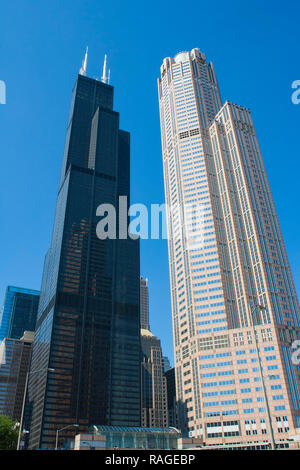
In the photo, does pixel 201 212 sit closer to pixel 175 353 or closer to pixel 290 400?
pixel 175 353

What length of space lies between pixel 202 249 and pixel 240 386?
61746mm

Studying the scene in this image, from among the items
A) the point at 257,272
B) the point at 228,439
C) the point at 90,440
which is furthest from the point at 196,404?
the point at 90,440

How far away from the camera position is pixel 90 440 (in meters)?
81.6

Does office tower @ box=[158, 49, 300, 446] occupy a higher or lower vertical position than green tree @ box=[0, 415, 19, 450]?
higher

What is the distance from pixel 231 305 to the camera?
16038 cm

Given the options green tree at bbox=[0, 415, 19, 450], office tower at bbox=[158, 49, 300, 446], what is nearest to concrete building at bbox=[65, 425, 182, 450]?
green tree at bbox=[0, 415, 19, 450]

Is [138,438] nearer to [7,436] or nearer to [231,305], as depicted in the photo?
[7,436]

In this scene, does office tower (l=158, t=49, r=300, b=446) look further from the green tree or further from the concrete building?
the green tree

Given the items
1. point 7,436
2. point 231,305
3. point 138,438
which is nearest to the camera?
point 7,436

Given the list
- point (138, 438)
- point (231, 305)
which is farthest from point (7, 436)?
point (231, 305)

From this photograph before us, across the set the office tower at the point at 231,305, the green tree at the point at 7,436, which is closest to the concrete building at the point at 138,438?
the green tree at the point at 7,436

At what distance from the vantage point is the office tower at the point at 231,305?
445 ft

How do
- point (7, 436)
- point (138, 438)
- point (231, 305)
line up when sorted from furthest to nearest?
point (231, 305)
point (138, 438)
point (7, 436)

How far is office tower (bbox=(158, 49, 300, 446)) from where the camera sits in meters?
136
